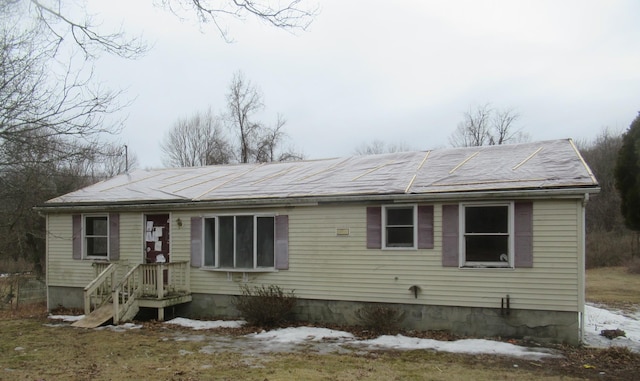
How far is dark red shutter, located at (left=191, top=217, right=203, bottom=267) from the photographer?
1266 cm

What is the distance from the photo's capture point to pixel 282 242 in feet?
38.8

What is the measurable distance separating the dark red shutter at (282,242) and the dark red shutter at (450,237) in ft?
11.9

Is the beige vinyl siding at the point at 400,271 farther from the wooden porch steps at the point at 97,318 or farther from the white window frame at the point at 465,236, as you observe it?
the wooden porch steps at the point at 97,318

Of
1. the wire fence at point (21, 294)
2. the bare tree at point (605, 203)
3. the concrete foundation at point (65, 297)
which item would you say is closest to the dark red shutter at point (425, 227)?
the concrete foundation at point (65, 297)

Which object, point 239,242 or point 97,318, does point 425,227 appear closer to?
point 239,242

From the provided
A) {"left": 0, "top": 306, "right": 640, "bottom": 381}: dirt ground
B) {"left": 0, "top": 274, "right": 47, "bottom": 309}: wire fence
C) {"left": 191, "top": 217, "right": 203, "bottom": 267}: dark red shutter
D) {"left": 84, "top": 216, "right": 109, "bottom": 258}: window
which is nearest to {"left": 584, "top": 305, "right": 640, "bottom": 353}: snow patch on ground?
{"left": 0, "top": 306, "right": 640, "bottom": 381}: dirt ground

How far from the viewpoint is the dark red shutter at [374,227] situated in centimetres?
1084

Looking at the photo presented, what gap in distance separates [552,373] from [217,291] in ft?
25.7

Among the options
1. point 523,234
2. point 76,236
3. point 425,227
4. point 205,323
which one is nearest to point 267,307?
point 205,323

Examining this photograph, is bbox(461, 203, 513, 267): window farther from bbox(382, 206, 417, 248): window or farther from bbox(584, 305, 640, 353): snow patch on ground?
bbox(584, 305, 640, 353): snow patch on ground

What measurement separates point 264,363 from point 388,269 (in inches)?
146

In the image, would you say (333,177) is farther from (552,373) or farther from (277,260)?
(552,373)

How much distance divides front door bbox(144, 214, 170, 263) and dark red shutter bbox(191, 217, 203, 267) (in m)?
0.86

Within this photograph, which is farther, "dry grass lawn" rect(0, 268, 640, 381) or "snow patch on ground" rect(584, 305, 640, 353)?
"snow patch on ground" rect(584, 305, 640, 353)
